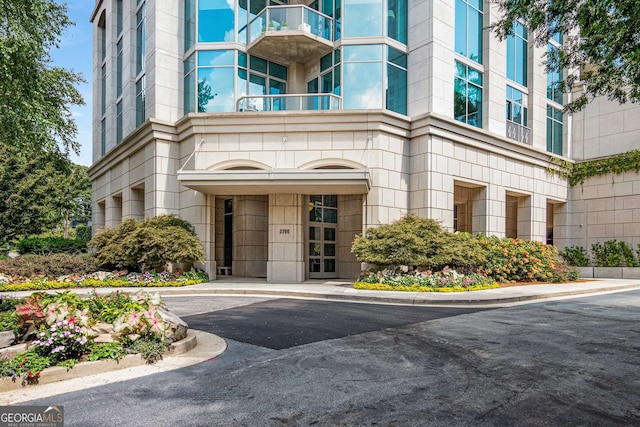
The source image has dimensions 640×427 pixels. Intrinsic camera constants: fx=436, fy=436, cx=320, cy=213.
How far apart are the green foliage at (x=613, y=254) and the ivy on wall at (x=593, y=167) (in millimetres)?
4436

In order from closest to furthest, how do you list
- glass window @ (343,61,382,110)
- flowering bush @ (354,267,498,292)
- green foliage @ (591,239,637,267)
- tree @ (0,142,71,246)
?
flowering bush @ (354,267,498,292) → glass window @ (343,61,382,110) → green foliage @ (591,239,637,267) → tree @ (0,142,71,246)

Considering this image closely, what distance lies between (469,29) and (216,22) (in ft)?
43.2

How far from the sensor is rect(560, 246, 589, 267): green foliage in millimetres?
28094

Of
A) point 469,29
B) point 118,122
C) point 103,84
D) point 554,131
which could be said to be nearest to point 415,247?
point 469,29

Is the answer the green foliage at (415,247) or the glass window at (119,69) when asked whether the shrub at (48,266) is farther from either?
the glass window at (119,69)

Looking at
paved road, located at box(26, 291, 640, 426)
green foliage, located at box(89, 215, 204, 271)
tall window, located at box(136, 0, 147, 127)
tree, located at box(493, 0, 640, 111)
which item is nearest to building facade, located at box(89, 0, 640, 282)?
tall window, located at box(136, 0, 147, 127)

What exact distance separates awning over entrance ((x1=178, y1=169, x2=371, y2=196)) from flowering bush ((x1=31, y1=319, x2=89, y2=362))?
12.2m

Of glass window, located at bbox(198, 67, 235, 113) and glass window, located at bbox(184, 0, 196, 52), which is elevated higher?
glass window, located at bbox(184, 0, 196, 52)

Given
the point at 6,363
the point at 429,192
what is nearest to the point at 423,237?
the point at 429,192

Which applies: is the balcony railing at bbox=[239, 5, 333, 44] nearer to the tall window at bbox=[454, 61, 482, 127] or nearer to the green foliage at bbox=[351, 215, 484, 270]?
the tall window at bbox=[454, 61, 482, 127]

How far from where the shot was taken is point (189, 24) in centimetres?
2227

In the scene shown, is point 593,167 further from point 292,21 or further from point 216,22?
point 216,22

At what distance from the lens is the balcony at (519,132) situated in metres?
25.0

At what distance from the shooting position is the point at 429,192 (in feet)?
66.7
